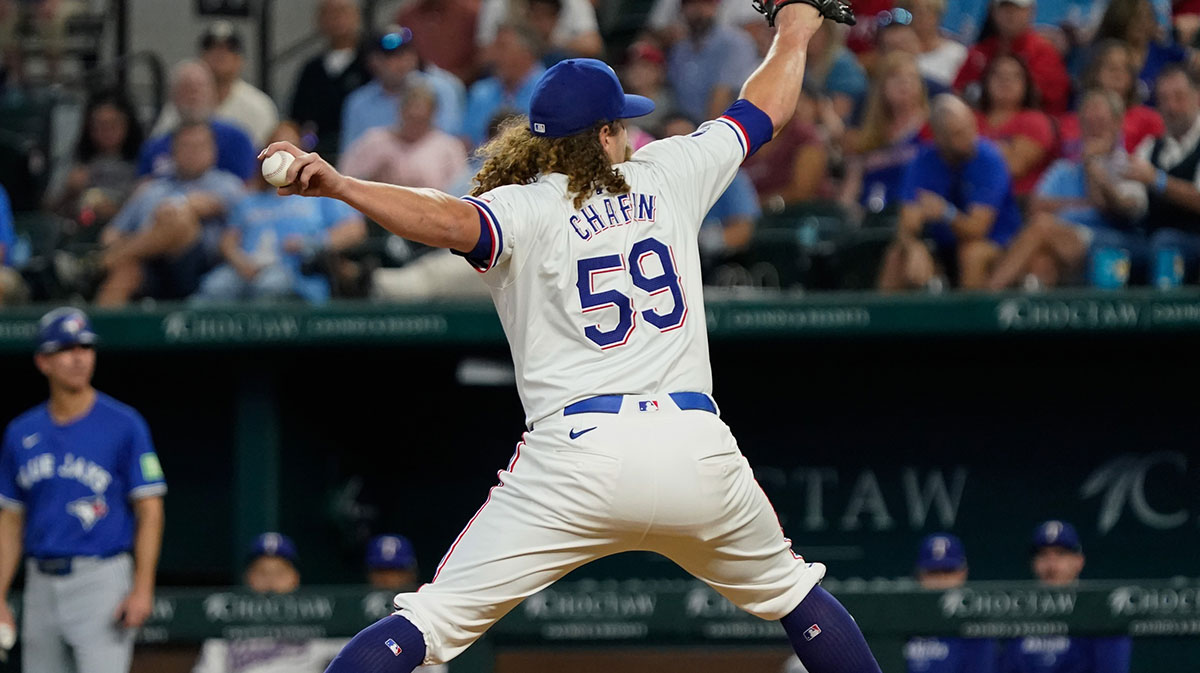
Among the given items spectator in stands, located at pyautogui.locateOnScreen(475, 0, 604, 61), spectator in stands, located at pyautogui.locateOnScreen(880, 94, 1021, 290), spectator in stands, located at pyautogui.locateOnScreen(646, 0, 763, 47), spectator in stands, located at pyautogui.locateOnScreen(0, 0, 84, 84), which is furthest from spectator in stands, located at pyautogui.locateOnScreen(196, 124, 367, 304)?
spectator in stands, located at pyautogui.locateOnScreen(0, 0, 84, 84)

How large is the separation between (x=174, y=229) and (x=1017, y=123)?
3800 millimetres

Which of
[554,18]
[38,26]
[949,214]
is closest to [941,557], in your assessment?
[949,214]

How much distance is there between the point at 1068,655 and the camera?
20.2ft

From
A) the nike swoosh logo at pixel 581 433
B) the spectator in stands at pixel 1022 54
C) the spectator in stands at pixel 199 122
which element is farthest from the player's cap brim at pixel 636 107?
the spectator in stands at pixel 199 122

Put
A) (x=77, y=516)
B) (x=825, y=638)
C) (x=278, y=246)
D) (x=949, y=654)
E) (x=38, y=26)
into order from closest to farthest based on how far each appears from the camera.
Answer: (x=825, y=638), (x=949, y=654), (x=77, y=516), (x=278, y=246), (x=38, y=26)

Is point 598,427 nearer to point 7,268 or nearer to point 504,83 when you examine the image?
point 7,268

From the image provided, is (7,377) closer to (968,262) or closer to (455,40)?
(455,40)

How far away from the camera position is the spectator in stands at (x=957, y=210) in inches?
289

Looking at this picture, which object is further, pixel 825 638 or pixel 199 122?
pixel 199 122

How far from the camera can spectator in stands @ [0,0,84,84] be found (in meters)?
10.7

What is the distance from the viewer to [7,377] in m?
8.62

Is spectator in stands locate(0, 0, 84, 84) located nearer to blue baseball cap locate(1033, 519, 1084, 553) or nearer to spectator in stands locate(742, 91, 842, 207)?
spectator in stands locate(742, 91, 842, 207)

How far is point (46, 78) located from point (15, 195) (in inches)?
76.7

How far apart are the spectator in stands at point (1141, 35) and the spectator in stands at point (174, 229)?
4.17m
